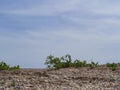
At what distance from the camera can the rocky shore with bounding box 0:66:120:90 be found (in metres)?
11.0

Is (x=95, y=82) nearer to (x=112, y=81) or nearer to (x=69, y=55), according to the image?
(x=112, y=81)

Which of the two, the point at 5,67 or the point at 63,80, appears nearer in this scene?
the point at 63,80

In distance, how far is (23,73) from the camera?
44.7ft

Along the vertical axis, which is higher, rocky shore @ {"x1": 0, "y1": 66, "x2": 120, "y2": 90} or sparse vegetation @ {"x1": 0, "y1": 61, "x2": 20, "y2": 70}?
sparse vegetation @ {"x1": 0, "y1": 61, "x2": 20, "y2": 70}

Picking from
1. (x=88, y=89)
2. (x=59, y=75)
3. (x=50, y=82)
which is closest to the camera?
(x=88, y=89)

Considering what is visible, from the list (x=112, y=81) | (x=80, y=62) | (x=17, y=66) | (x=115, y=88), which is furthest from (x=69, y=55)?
(x=115, y=88)

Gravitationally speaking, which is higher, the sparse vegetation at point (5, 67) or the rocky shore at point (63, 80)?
the sparse vegetation at point (5, 67)

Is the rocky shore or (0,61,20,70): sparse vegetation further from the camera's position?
(0,61,20,70): sparse vegetation

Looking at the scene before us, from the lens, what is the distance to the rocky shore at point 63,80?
11.0 meters

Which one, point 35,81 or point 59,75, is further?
point 59,75

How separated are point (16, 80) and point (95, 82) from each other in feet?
6.77

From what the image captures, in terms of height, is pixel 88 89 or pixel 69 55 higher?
pixel 69 55

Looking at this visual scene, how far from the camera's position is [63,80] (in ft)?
39.6

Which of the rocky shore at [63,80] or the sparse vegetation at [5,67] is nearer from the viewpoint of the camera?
the rocky shore at [63,80]
